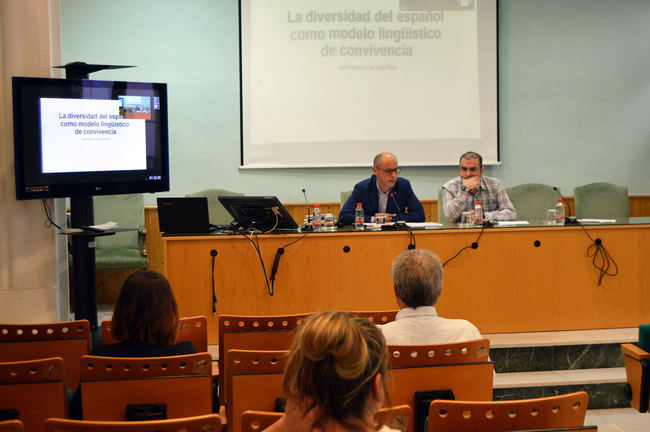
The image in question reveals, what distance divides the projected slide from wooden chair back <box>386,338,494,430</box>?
2.66 meters

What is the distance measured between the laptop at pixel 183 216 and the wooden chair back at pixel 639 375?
8.43 ft

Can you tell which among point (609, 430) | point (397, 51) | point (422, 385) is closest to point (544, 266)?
point (609, 430)

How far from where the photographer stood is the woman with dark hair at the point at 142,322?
7.78 feet

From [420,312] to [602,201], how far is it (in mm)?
4311

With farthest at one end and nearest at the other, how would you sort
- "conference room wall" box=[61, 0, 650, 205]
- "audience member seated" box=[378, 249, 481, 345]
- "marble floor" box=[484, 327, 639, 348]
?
"conference room wall" box=[61, 0, 650, 205], "marble floor" box=[484, 327, 639, 348], "audience member seated" box=[378, 249, 481, 345]

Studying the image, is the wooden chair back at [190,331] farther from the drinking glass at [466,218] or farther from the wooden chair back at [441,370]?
the drinking glass at [466,218]

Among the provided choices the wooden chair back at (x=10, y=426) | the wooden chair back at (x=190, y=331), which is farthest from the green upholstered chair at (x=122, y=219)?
the wooden chair back at (x=10, y=426)

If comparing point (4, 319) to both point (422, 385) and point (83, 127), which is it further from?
point (422, 385)

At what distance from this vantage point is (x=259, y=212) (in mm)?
4395

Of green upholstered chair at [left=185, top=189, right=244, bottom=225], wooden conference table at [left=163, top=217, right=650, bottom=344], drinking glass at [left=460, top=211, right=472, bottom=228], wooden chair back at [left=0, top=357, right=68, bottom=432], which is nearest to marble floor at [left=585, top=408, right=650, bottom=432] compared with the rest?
wooden conference table at [left=163, top=217, right=650, bottom=344]

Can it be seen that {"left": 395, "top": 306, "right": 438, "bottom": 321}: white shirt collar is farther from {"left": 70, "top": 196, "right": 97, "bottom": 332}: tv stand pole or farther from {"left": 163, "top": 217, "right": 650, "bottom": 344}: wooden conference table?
{"left": 70, "top": 196, "right": 97, "bottom": 332}: tv stand pole

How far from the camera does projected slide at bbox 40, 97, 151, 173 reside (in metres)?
4.02

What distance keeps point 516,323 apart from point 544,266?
42cm

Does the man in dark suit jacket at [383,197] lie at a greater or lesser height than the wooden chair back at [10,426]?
greater
